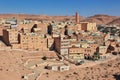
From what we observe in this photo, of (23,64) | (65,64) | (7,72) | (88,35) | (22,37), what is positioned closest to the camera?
(7,72)

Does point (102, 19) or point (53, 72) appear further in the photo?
point (102, 19)

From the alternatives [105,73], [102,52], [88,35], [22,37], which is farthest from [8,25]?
[105,73]

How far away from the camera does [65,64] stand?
125 ft

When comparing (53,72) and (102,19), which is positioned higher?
(102,19)

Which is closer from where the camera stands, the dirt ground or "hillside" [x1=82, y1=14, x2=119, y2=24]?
the dirt ground

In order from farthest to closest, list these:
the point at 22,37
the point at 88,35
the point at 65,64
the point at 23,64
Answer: the point at 88,35
the point at 22,37
the point at 65,64
the point at 23,64

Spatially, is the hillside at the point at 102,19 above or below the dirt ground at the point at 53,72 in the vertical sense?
above

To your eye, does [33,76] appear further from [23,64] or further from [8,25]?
[8,25]

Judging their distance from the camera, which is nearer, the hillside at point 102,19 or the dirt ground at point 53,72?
the dirt ground at point 53,72

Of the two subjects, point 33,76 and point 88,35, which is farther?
point 88,35

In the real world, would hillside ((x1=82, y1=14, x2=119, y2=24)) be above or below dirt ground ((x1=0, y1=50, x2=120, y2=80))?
above

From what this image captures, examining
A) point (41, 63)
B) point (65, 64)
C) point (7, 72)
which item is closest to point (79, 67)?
point (65, 64)

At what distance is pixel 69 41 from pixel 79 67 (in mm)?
5977

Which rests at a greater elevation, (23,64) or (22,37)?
(22,37)
